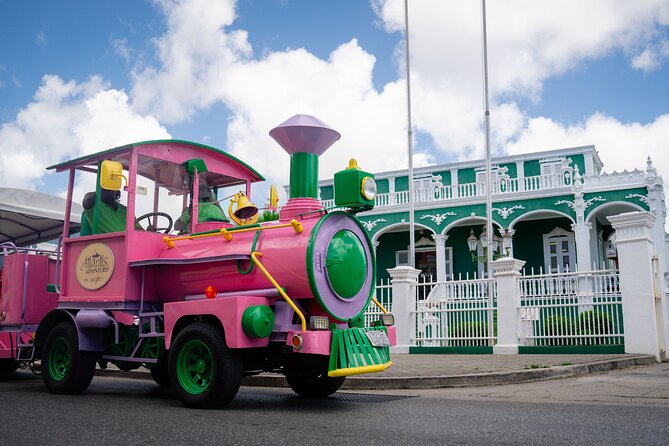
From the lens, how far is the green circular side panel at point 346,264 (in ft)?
19.7

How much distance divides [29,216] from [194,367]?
5.64 meters

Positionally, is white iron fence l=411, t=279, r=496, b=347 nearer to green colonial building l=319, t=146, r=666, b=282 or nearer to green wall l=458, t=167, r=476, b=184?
green colonial building l=319, t=146, r=666, b=282

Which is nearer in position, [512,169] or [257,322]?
[257,322]

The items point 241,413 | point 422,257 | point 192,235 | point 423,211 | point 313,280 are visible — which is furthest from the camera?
point 422,257

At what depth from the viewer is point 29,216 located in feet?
33.2

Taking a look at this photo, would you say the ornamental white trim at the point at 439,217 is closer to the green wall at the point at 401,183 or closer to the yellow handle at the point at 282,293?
the green wall at the point at 401,183

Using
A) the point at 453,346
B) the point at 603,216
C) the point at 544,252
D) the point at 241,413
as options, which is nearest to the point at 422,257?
the point at 544,252

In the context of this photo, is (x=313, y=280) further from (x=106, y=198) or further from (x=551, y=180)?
(x=551, y=180)

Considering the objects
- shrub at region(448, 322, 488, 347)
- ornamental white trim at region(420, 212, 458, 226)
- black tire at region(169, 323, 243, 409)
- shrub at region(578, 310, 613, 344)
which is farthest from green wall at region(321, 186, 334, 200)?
black tire at region(169, 323, 243, 409)

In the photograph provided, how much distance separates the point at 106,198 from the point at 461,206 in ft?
62.6

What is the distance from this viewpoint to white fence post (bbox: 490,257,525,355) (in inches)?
500

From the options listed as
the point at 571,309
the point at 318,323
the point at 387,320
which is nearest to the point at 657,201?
the point at 571,309

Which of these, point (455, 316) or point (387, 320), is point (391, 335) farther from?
point (455, 316)

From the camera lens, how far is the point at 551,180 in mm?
23984
